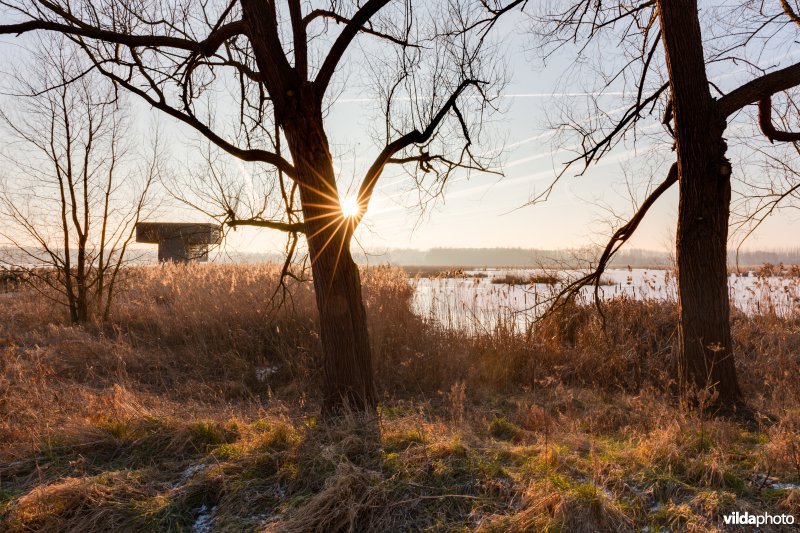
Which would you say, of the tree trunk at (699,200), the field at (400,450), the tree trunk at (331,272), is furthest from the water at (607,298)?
the tree trunk at (331,272)

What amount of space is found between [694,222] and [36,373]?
759 cm

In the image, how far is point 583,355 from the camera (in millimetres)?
7148

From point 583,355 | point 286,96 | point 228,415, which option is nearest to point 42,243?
point 228,415

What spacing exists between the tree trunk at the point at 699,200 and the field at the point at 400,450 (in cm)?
54

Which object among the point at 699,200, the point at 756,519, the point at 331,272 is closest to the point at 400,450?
the point at 331,272

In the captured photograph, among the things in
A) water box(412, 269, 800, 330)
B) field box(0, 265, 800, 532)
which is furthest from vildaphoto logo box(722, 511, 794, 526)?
water box(412, 269, 800, 330)

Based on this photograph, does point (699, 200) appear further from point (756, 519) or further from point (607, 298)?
point (607, 298)

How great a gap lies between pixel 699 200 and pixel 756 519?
9.83ft

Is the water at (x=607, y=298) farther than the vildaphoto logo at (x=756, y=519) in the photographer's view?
Yes

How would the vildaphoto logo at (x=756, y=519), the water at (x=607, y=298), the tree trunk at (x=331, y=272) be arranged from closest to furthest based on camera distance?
the vildaphoto logo at (x=756, y=519), the tree trunk at (x=331, y=272), the water at (x=607, y=298)

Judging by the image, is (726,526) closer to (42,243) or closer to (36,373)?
(36,373)

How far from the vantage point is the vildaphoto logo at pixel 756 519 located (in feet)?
8.71

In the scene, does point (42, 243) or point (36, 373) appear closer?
point (36, 373)

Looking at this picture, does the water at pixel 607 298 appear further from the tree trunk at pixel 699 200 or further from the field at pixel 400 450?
the tree trunk at pixel 699 200
